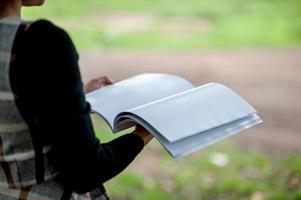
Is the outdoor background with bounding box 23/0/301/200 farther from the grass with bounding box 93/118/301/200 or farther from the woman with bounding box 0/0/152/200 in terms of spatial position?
the woman with bounding box 0/0/152/200

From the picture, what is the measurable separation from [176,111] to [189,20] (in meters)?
6.46

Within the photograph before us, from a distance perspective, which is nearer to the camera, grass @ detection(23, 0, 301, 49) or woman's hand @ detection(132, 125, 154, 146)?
woman's hand @ detection(132, 125, 154, 146)

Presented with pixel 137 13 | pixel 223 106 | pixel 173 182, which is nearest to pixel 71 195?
pixel 223 106

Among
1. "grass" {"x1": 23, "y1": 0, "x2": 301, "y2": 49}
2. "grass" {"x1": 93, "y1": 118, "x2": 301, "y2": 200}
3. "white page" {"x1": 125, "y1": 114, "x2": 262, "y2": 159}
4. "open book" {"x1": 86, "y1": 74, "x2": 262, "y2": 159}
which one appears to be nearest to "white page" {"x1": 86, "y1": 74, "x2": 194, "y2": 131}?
"open book" {"x1": 86, "y1": 74, "x2": 262, "y2": 159}

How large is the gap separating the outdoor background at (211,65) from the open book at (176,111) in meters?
2.02

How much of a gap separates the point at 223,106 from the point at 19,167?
388 mm

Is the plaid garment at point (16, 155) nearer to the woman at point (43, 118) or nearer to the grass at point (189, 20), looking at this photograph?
the woman at point (43, 118)

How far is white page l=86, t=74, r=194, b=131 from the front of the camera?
4.14ft

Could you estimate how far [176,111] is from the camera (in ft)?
3.75

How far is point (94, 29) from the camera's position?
7.35m

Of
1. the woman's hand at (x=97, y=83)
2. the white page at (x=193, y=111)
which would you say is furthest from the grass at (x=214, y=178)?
the white page at (x=193, y=111)

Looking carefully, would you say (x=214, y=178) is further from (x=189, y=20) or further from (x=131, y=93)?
(x=189, y=20)

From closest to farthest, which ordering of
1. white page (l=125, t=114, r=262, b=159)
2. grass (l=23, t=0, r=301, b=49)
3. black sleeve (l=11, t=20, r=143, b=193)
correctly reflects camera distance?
1. black sleeve (l=11, t=20, r=143, b=193)
2. white page (l=125, t=114, r=262, b=159)
3. grass (l=23, t=0, r=301, b=49)

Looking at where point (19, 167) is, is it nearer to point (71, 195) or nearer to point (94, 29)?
point (71, 195)
